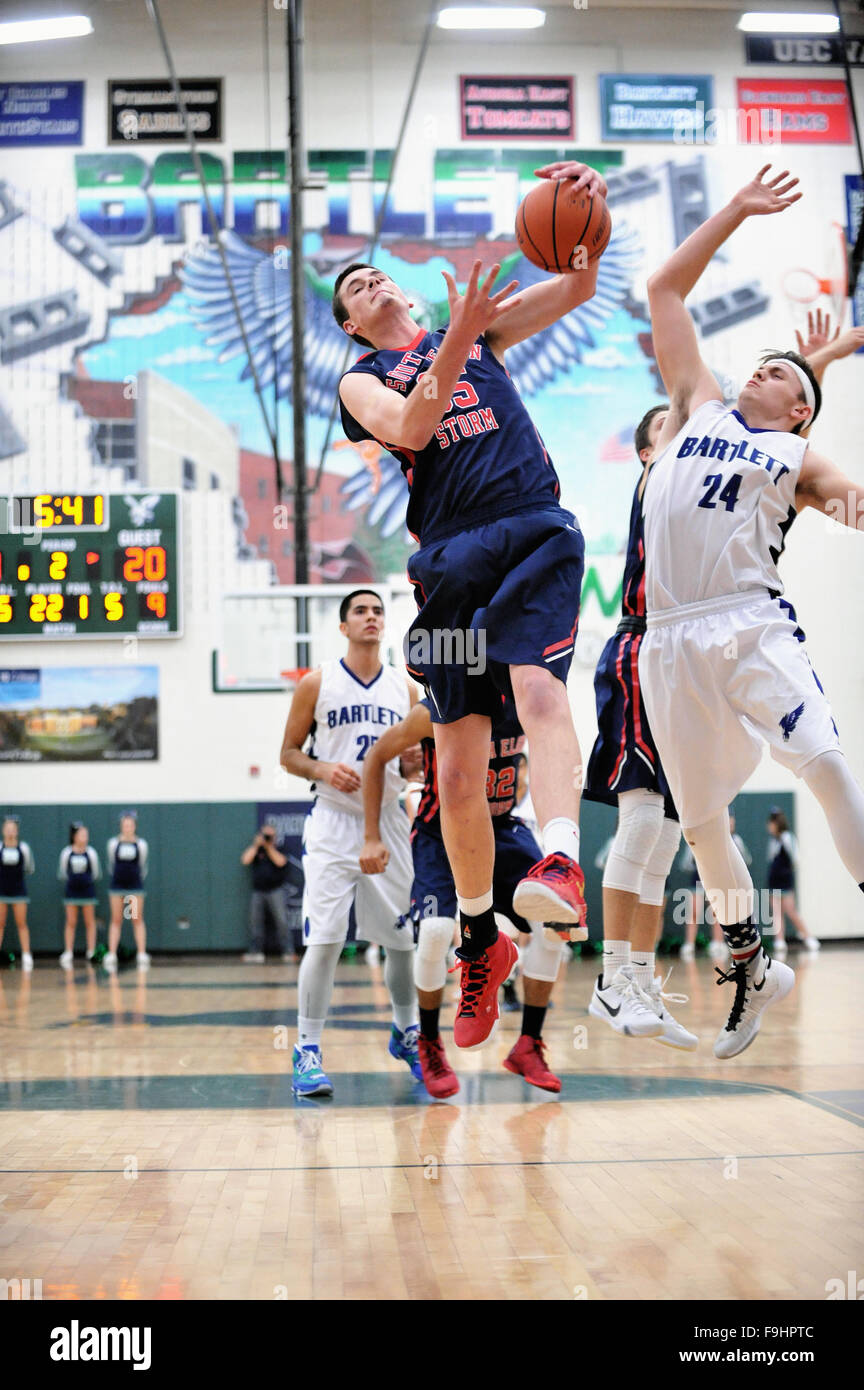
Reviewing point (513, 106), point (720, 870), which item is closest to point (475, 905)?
point (720, 870)

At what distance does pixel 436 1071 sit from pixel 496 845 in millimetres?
1092

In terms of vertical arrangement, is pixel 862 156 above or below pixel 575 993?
above

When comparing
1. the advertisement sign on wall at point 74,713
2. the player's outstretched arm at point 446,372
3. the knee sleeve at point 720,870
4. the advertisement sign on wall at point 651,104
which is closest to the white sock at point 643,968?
the knee sleeve at point 720,870

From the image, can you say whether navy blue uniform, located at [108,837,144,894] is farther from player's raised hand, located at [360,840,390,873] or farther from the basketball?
the basketball

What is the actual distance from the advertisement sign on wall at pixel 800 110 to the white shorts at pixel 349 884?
1237cm

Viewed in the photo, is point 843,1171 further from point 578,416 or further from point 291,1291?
point 578,416

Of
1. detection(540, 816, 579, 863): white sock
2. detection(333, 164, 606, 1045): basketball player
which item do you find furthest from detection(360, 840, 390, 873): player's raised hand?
detection(540, 816, 579, 863): white sock

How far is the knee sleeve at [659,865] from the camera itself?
4770 millimetres

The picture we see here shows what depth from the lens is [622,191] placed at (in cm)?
1589

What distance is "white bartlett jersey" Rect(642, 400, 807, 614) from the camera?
157 inches

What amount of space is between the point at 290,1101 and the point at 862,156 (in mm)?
12595

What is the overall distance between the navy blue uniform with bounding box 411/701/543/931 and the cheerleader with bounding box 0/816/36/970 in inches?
366
